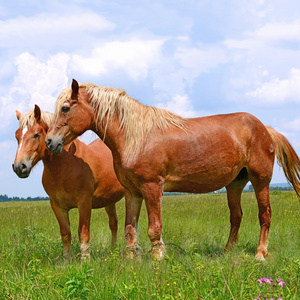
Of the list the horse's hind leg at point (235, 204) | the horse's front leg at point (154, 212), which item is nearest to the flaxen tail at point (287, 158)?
A: the horse's hind leg at point (235, 204)

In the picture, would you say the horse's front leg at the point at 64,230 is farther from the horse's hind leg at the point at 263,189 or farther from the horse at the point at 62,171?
the horse's hind leg at the point at 263,189

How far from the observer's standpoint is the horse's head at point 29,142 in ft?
18.5

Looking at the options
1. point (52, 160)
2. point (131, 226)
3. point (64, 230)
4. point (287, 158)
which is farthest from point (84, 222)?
point (287, 158)

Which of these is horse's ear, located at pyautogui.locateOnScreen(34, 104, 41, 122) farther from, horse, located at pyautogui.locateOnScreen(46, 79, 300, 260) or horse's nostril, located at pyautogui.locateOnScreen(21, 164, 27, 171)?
horse's nostril, located at pyautogui.locateOnScreen(21, 164, 27, 171)

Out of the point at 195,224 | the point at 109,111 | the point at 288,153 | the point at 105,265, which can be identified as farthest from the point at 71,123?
the point at 195,224

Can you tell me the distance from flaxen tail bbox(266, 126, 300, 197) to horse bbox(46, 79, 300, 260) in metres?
0.94

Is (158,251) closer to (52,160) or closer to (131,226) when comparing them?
(131,226)

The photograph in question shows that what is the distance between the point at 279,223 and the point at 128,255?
18.5 feet

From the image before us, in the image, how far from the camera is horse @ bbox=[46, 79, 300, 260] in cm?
525

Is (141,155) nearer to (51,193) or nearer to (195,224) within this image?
(51,193)

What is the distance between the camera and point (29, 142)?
5715 millimetres

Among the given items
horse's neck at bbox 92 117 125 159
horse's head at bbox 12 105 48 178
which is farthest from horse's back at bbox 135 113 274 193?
horse's head at bbox 12 105 48 178

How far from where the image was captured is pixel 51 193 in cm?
618

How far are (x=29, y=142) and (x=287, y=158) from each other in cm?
510
